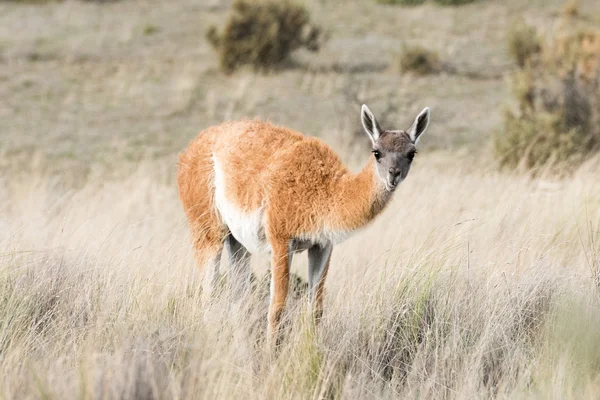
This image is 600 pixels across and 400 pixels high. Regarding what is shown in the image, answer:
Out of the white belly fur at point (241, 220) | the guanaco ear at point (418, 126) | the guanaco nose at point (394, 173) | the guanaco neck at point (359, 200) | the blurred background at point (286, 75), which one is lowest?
the blurred background at point (286, 75)

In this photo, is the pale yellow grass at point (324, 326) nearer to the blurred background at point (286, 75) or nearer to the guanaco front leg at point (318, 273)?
the guanaco front leg at point (318, 273)

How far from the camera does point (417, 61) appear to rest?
18.1 meters

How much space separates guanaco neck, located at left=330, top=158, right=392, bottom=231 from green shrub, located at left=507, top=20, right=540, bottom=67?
14248mm

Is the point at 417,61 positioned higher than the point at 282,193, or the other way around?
the point at 282,193

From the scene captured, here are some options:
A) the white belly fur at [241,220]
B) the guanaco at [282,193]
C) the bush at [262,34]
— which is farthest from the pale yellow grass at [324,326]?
the bush at [262,34]

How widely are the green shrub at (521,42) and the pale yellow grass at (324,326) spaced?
41.0 feet

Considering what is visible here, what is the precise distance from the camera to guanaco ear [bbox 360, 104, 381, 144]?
4.59 metres

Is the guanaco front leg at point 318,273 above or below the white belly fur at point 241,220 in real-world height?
below

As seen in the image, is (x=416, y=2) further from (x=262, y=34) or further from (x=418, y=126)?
(x=418, y=126)

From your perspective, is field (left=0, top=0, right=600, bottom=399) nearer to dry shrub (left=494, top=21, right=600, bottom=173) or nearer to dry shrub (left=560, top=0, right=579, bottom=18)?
dry shrub (left=494, top=21, right=600, bottom=173)

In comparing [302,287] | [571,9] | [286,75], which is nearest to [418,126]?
[302,287]

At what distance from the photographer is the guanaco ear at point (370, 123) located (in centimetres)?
459

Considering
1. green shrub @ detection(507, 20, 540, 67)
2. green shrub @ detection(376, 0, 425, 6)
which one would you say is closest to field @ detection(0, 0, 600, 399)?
green shrub @ detection(507, 20, 540, 67)

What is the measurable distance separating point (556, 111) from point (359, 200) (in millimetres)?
8025
